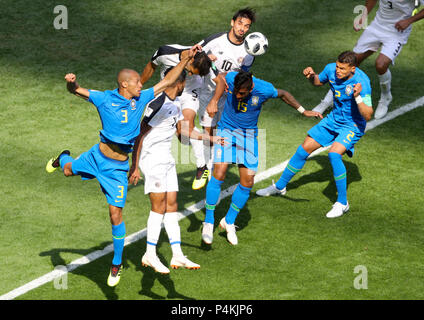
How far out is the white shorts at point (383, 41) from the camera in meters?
13.1

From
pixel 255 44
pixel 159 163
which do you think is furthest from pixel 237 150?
pixel 255 44

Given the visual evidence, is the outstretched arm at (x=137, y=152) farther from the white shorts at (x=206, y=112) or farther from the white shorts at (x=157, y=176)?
the white shorts at (x=206, y=112)

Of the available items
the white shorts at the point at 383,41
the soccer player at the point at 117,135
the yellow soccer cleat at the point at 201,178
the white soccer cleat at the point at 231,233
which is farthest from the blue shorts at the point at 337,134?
the white shorts at the point at 383,41

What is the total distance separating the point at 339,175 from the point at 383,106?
3211 millimetres

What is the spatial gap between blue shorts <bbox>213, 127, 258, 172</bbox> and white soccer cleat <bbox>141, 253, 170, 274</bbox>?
1.69m

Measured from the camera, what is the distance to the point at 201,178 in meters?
11.5

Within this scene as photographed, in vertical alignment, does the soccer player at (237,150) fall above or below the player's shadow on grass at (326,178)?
above

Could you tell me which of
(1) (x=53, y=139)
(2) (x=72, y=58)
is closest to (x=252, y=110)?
(1) (x=53, y=139)

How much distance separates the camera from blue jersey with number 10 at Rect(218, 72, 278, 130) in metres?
10.1

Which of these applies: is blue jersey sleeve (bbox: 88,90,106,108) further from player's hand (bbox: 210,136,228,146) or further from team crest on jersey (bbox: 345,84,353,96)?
team crest on jersey (bbox: 345,84,353,96)

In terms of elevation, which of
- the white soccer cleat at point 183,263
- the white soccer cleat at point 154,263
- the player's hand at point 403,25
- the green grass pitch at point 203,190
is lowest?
the green grass pitch at point 203,190

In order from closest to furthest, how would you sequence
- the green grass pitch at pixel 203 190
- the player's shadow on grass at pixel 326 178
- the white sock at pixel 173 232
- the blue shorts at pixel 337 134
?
the white sock at pixel 173 232, the green grass pitch at pixel 203 190, the blue shorts at pixel 337 134, the player's shadow on grass at pixel 326 178

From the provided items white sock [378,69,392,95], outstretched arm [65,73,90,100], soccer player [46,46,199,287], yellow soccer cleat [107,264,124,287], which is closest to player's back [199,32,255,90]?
soccer player [46,46,199,287]

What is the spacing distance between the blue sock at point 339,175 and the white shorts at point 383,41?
3.07m
